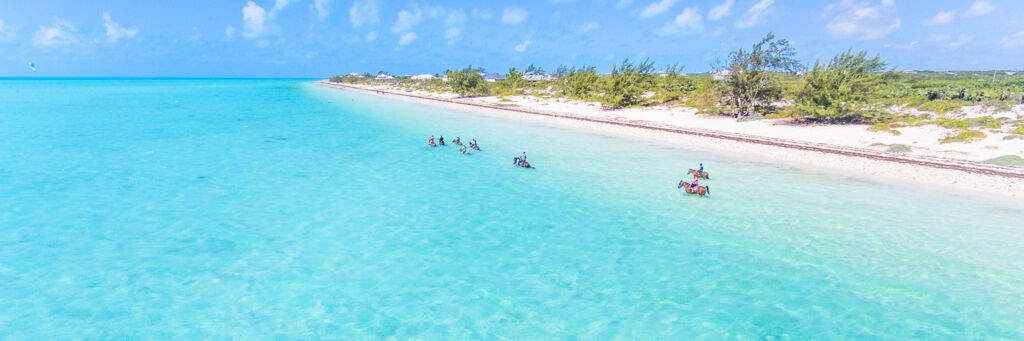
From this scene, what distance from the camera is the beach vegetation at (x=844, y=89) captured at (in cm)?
3406

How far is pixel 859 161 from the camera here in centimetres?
2416

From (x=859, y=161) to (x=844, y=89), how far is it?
12.9 metres

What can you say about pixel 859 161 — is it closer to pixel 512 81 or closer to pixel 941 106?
pixel 941 106

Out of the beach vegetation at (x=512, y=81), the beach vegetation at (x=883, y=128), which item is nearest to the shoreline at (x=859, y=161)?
the beach vegetation at (x=883, y=128)

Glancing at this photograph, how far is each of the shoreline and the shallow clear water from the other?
2.03m

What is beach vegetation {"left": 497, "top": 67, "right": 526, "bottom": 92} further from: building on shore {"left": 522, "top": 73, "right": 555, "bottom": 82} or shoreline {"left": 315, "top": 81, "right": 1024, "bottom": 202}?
shoreline {"left": 315, "top": 81, "right": 1024, "bottom": 202}

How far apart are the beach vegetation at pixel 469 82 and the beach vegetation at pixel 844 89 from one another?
6231 cm

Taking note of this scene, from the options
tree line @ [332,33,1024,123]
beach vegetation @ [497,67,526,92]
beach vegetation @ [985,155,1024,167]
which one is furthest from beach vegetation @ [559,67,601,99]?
beach vegetation @ [985,155,1024,167]

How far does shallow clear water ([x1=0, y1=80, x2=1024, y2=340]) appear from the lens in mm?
9484

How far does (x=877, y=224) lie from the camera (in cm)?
1502

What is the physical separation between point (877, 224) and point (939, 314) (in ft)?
20.2

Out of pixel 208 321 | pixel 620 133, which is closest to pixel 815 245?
pixel 208 321

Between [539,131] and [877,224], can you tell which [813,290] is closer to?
[877,224]

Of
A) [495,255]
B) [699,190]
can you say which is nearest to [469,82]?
[699,190]
